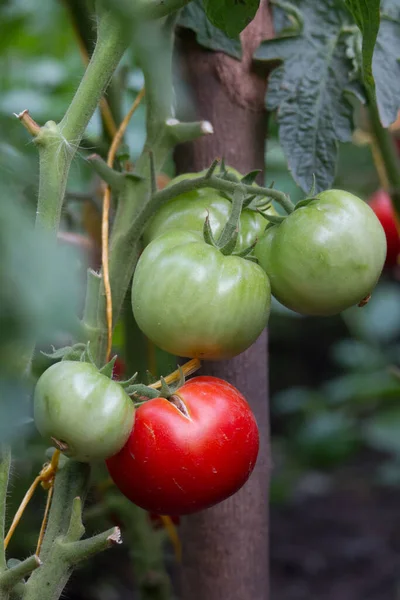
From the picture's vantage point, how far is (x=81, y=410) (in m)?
0.51

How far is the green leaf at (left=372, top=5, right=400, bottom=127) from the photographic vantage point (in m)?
0.73

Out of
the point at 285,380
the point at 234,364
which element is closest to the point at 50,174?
the point at 234,364

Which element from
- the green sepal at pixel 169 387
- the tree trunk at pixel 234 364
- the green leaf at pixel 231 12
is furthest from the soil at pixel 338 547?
the green leaf at pixel 231 12

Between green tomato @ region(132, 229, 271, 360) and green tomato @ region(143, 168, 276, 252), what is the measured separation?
2.0 inches

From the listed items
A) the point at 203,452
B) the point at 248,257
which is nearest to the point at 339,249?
the point at 248,257

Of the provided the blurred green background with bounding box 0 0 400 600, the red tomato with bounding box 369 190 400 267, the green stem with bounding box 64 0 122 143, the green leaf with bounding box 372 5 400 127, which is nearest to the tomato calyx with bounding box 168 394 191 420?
the blurred green background with bounding box 0 0 400 600

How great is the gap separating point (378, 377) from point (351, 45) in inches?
42.9

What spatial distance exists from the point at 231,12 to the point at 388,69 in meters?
0.21

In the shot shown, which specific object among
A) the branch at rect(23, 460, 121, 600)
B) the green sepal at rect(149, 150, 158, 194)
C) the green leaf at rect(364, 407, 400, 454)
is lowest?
the green leaf at rect(364, 407, 400, 454)

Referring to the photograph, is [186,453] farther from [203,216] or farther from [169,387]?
[203,216]

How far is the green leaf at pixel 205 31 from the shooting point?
2.55 ft

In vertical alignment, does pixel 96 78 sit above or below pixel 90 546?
above

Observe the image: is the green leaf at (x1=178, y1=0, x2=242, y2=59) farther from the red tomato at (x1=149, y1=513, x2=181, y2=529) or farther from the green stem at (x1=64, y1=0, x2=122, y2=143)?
the red tomato at (x1=149, y1=513, x2=181, y2=529)

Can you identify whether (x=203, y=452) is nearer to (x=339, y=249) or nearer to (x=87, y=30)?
(x=339, y=249)
